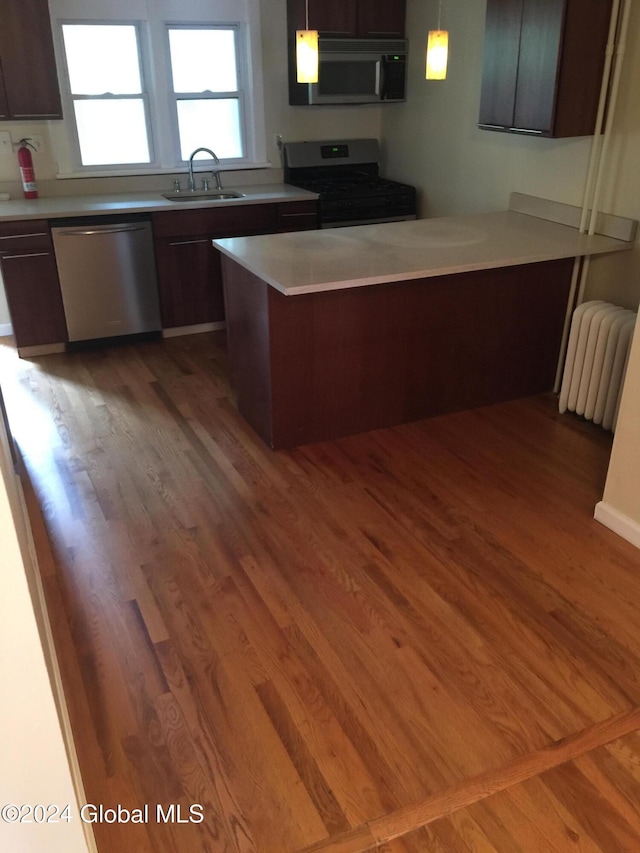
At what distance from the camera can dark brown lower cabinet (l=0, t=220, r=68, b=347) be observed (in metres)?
4.06

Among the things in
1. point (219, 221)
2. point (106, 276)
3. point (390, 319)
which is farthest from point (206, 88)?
point (390, 319)

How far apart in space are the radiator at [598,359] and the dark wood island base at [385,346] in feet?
0.87

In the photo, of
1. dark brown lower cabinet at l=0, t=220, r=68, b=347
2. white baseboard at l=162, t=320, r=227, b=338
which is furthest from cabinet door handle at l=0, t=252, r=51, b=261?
white baseboard at l=162, t=320, r=227, b=338

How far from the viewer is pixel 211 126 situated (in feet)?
16.0

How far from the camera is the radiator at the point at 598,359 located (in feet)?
10.7

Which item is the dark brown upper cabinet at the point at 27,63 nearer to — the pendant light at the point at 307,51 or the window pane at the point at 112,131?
Result: the window pane at the point at 112,131

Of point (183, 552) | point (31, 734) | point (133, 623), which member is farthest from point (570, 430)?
point (31, 734)

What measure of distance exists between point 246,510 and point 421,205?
120 inches

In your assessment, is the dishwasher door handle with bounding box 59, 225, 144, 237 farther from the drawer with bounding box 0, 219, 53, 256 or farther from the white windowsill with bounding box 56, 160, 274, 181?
the white windowsill with bounding box 56, 160, 274, 181

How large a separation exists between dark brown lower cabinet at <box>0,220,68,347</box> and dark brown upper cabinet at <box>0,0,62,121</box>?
2.22 ft

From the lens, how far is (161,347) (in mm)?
4602

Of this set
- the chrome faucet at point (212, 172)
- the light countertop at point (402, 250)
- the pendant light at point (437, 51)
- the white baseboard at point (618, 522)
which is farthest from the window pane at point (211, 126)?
the white baseboard at point (618, 522)

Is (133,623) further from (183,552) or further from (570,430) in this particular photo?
(570,430)

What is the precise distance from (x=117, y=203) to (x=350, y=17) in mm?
1917
